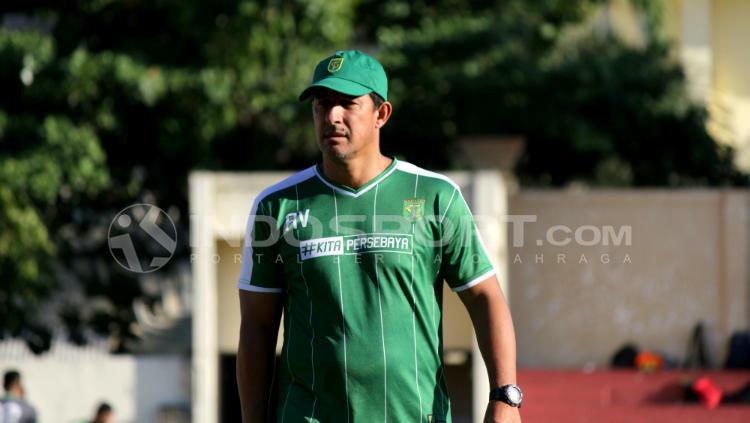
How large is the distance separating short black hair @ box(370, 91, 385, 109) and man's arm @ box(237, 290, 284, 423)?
2.13ft

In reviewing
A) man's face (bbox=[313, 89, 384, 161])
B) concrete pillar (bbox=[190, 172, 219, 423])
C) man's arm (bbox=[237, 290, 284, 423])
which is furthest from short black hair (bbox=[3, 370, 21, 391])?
man's face (bbox=[313, 89, 384, 161])

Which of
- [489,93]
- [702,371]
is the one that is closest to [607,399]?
[702,371]

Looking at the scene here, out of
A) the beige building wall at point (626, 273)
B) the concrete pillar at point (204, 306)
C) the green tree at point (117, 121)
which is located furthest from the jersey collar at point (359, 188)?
the beige building wall at point (626, 273)

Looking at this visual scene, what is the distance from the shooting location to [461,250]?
12.6 ft

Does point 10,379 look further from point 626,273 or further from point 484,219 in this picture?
point 626,273

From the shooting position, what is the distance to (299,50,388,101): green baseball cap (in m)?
3.76

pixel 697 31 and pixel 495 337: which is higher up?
pixel 697 31

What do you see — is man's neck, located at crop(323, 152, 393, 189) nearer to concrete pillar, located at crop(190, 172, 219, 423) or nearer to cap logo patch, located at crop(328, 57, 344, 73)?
cap logo patch, located at crop(328, 57, 344, 73)

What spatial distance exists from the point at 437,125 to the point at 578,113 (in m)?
2.09

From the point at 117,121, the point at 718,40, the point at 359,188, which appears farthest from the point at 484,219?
the point at 718,40

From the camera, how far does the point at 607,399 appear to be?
13203mm

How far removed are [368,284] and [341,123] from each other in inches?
18.5

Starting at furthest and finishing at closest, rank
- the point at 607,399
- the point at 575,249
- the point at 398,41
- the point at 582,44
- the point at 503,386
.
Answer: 1. the point at 582,44
2. the point at 575,249
3. the point at 398,41
4. the point at 607,399
5. the point at 503,386

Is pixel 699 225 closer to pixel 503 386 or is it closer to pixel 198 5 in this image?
pixel 198 5
